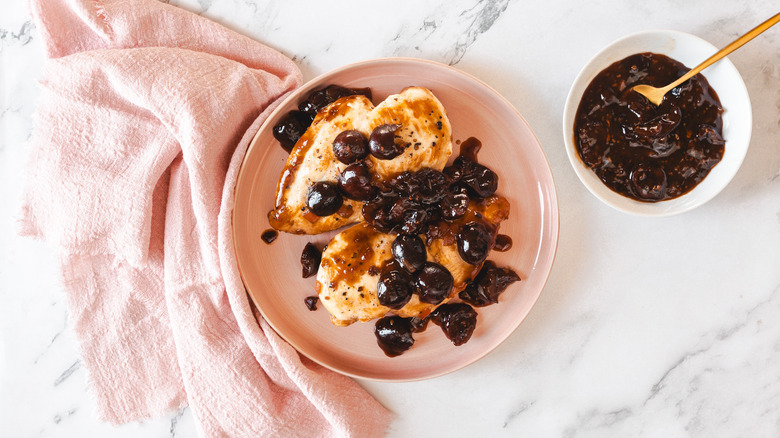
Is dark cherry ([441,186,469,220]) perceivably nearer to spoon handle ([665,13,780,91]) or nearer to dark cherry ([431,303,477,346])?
dark cherry ([431,303,477,346])

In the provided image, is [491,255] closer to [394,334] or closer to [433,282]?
[433,282]

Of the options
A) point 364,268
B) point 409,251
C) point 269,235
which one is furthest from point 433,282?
point 269,235

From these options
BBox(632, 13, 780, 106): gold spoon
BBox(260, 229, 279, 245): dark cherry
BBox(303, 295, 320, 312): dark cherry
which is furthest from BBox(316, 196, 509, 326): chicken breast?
BBox(632, 13, 780, 106): gold spoon

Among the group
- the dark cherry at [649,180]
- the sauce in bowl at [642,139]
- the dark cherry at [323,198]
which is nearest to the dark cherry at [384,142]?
the dark cherry at [323,198]

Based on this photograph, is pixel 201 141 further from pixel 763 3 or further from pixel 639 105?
pixel 763 3

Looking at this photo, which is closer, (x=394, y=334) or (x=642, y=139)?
(x=642, y=139)

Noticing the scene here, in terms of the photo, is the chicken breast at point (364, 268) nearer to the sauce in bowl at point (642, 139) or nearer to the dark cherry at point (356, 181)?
the dark cherry at point (356, 181)
